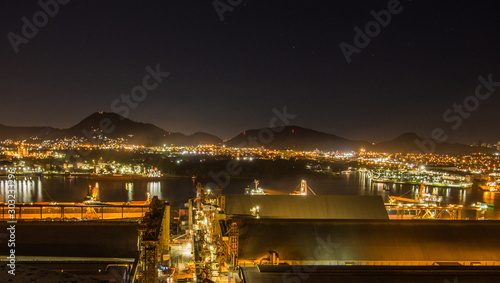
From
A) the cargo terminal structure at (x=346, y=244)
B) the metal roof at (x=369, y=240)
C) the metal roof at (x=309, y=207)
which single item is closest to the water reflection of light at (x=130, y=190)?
the metal roof at (x=309, y=207)

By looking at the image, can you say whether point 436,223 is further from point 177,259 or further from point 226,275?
point 177,259

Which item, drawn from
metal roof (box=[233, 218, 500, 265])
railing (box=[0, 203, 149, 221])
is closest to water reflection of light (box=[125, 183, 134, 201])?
railing (box=[0, 203, 149, 221])

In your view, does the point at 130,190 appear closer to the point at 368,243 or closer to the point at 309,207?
the point at 309,207

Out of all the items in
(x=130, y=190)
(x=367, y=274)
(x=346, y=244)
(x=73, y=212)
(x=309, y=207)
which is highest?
(x=367, y=274)

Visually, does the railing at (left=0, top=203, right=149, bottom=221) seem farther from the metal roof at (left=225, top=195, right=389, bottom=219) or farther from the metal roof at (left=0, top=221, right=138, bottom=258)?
the metal roof at (left=0, top=221, right=138, bottom=258)

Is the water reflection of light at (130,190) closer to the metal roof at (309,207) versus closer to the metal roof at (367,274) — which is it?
the metal roof at (309,207)

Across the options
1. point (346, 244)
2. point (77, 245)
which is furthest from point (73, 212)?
point (346, 244)

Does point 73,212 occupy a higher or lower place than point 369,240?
lower
